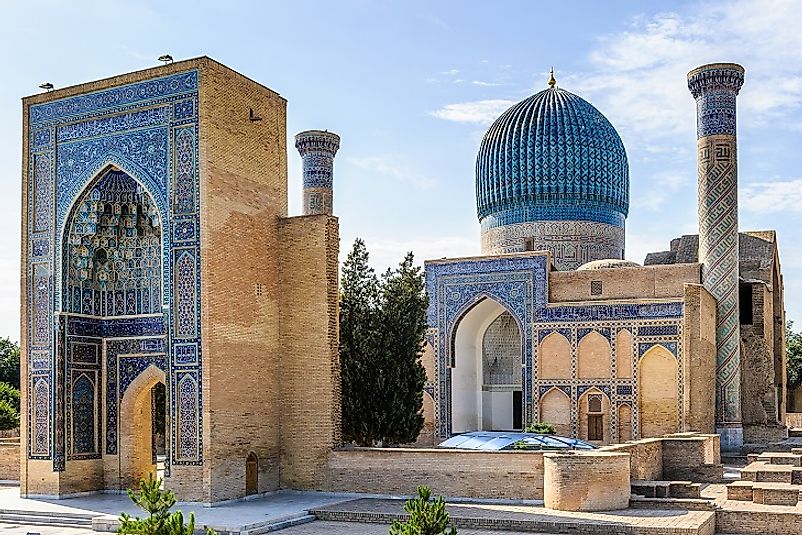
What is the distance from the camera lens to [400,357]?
508 inches

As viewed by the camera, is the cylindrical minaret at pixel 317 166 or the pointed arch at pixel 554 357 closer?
the pointed arch at pixel 554 357

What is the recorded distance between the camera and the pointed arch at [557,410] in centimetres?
1773

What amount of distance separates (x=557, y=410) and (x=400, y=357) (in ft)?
19.3

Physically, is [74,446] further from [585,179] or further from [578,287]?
[585,179]

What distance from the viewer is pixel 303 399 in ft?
37.7

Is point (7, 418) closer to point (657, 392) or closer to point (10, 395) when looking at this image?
point (10, 395)

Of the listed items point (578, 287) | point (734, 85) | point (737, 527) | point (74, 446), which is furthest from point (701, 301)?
point (74, 446)

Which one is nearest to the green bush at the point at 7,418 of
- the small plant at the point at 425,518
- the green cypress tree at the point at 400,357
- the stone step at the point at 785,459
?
the green cypress tree at the point at 400,357

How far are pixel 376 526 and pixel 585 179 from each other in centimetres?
1390

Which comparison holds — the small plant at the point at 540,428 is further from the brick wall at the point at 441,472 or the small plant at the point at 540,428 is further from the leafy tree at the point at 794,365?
the leafy tree at the point at 794,365

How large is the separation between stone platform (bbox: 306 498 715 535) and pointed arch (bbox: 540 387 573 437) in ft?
26.3

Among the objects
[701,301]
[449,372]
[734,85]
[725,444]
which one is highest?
[734,85]

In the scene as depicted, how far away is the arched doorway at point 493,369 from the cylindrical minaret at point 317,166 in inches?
196

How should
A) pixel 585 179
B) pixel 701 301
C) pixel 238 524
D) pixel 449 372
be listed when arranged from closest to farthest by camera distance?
pixel 238 524
pixel 701 301
pixel 449 372
pixel 585 179
